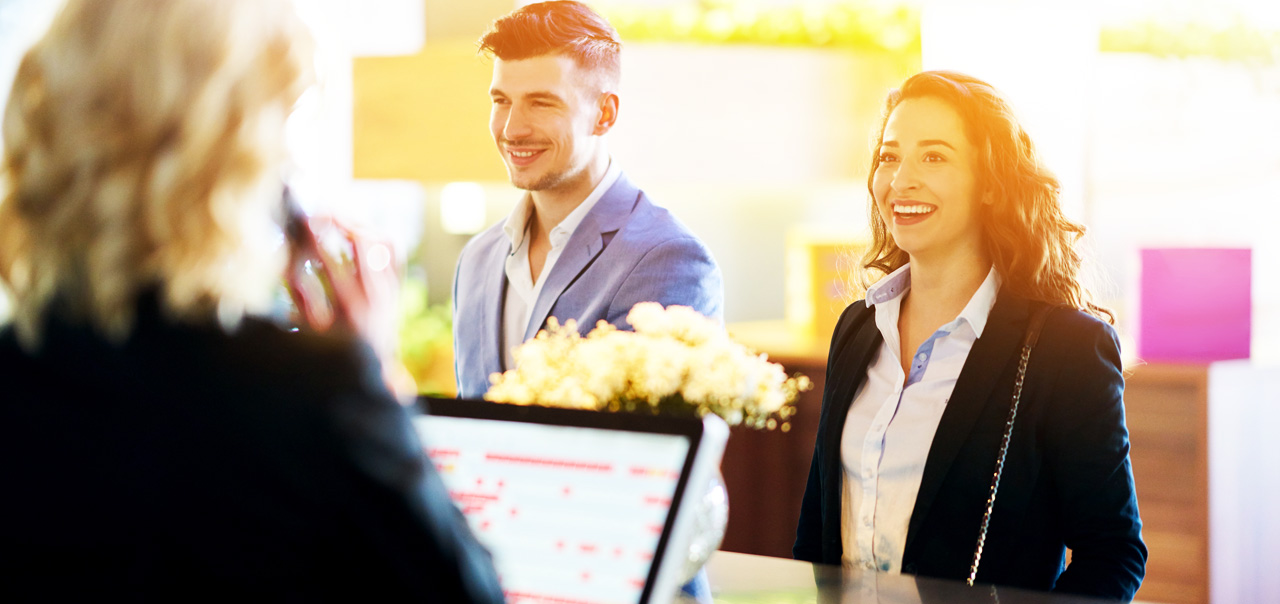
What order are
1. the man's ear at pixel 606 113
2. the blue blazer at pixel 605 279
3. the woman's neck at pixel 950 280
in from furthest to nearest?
1. the man's ear at pixel 606 113
2. the blue blazer at pixel 605 279
3. the woman's neck at pixel 950 280

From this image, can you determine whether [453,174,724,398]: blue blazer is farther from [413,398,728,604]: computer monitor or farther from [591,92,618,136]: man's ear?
[413,398,728,604]: computer monitor

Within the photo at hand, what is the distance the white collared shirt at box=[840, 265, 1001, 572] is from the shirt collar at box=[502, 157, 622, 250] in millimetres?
693

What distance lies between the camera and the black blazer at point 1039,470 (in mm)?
1464

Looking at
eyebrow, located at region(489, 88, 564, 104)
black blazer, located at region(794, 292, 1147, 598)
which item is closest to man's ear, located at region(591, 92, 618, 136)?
eyebrow, located at region(489, 88, 564, 104)

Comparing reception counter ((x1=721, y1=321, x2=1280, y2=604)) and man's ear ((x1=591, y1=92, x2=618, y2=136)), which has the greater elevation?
man's ear ((x1=591, y1=92, x2=618, y2=136))

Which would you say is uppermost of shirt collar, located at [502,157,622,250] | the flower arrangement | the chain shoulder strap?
shirt collar, located at [502,157,622,250]

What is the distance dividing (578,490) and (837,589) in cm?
53

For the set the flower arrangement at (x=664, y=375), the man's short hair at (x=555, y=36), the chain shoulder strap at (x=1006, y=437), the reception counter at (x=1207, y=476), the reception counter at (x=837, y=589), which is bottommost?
the reception counter at (x=1207, y=476)

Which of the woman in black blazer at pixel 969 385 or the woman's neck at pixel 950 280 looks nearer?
the woman in black blazer at pixel 969 385

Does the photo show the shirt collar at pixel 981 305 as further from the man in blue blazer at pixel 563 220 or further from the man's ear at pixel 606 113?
the man's ear at pixel 606 113

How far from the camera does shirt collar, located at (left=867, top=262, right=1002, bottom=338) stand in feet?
5.41

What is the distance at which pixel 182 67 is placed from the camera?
2.30 feet

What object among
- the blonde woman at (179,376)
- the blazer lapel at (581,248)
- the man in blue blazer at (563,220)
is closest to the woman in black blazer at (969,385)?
the man in blue blazer at (563,220)

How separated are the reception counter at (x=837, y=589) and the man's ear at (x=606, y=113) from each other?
1057 millimetres
